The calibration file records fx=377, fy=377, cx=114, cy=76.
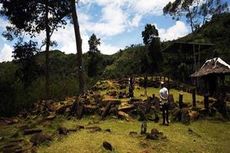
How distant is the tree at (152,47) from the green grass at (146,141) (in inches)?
1251

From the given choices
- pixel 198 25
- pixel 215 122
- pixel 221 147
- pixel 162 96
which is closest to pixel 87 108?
pixel 162 96

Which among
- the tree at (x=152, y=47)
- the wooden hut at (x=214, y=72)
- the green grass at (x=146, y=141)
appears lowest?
the green grass at (x=146, y=141)

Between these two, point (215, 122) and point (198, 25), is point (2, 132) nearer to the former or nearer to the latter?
point (215, 122)

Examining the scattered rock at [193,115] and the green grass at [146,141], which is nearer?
the green grass at [146,141]

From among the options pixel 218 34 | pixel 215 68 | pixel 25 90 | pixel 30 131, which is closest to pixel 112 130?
pixel 30 131

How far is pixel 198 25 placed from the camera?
76.8 metres

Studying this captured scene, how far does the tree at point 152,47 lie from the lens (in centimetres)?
4900

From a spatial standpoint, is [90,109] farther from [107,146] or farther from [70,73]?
[70,73]

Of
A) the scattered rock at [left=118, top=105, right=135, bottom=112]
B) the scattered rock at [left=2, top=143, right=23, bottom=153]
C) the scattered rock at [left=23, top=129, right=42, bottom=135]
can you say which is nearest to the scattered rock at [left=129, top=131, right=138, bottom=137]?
the scattered rock at [left=23, top=129, right=42, bottom=135]

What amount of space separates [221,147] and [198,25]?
65.4 metres

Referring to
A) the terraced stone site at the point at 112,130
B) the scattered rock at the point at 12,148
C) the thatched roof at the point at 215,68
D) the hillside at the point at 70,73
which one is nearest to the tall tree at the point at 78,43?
the hillside at the point at 70,73

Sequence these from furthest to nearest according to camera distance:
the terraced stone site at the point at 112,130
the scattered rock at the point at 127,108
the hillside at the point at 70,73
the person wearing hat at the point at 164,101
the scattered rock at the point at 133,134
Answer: the hillside at the point at 70,73, the scattered rock at the point at 127,108, the person wearing hat at the point at 164,101, the scattered rock at the point at 133,134, the terraced stone site at the point at 112,130

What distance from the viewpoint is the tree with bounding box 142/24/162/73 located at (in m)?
49.0

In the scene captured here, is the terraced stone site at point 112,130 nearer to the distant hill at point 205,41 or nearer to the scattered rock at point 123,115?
the scattered rock at point 123,115
